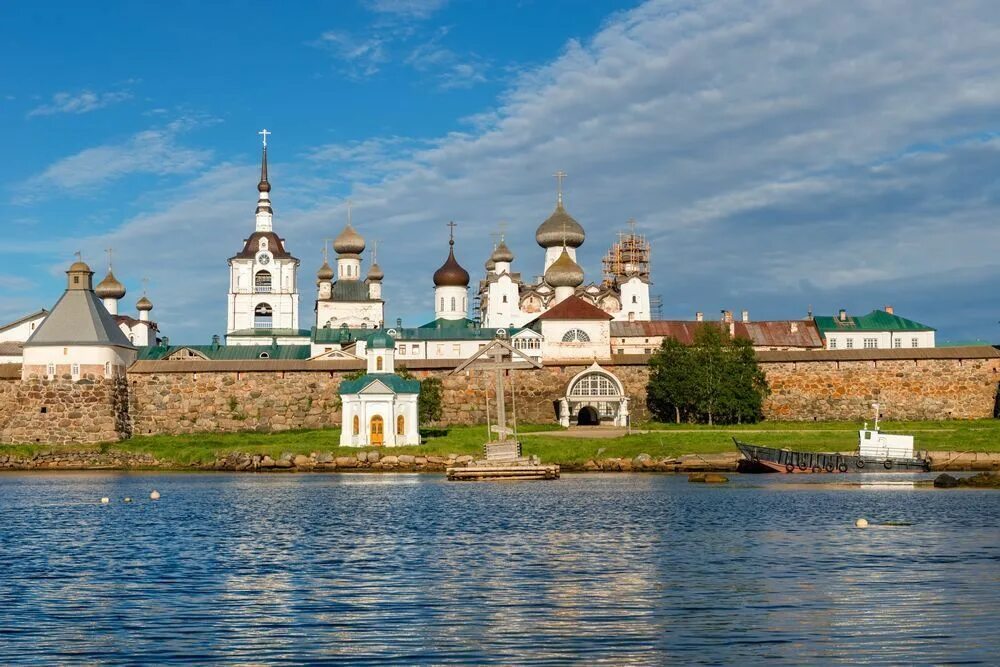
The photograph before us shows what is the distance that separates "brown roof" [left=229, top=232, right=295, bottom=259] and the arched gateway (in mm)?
34421

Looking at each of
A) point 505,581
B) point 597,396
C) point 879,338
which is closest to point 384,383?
point 597,396

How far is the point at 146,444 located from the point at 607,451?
2309 centimetres

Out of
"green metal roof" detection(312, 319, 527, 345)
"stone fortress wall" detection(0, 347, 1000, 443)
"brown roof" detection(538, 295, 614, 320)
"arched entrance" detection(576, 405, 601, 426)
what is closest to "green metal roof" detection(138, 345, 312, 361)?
"green metal roof" detection(312, 319, 527, 345)

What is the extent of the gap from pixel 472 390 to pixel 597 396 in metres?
6.80

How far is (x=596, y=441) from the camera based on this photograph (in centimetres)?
5875

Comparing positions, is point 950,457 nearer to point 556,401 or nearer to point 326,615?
point 556,401

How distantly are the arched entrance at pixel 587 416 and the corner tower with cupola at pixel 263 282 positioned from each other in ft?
97.6

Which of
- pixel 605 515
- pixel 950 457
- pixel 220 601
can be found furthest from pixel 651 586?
pixel 950 457

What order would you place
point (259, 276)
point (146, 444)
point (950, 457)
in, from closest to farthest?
point (950, 457) → point (146, 444) → point (259, 276)

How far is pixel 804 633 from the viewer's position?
14.9m

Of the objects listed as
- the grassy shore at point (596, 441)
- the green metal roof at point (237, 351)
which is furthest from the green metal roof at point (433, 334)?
the grassy shore at point (596, 441)

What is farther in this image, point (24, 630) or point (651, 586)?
point (651, 586)

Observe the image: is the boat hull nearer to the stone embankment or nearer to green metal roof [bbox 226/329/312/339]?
the stone embankment

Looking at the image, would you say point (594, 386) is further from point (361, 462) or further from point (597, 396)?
point (361, 462)
